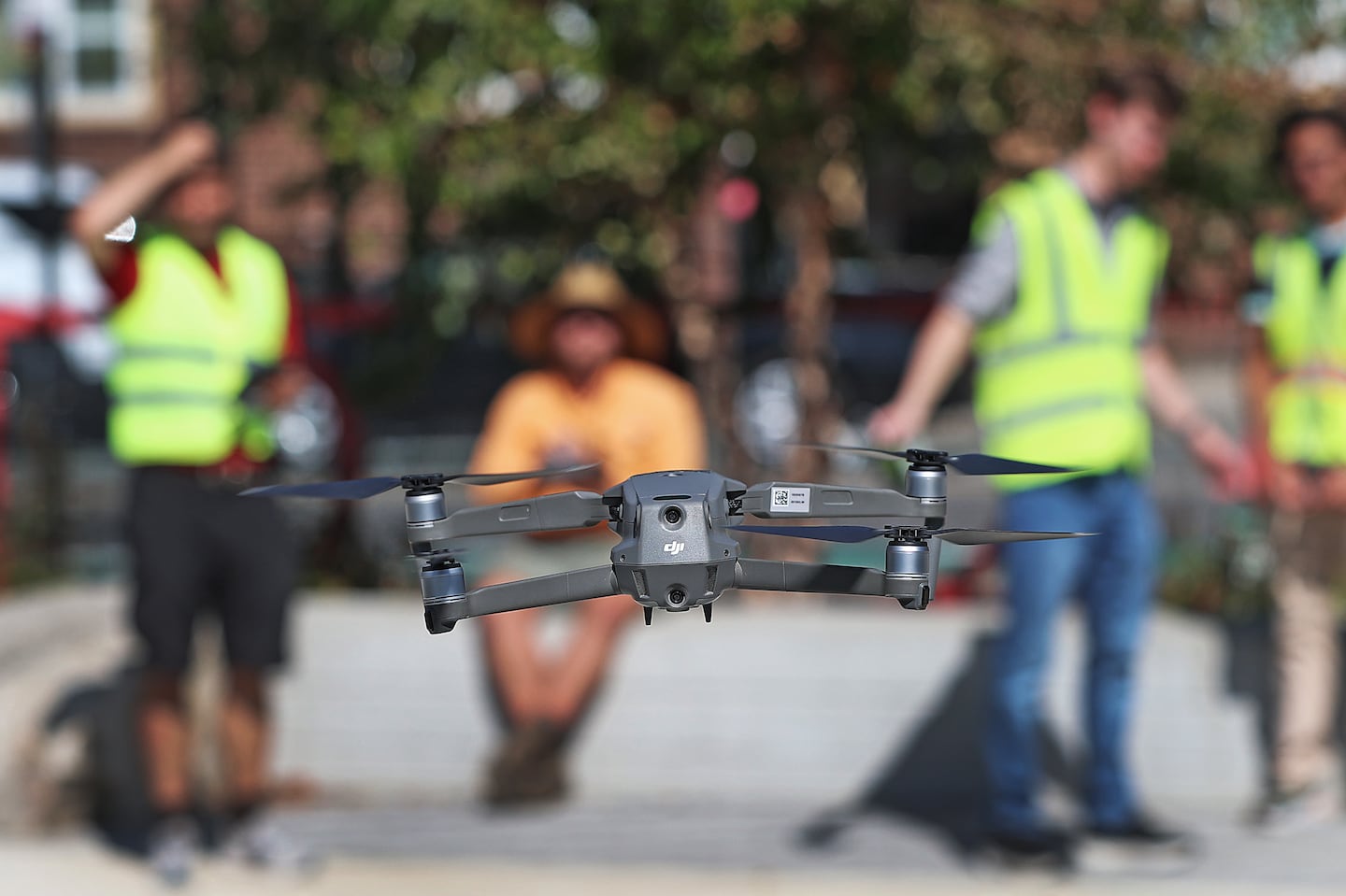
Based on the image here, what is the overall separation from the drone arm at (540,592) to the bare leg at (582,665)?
390cm

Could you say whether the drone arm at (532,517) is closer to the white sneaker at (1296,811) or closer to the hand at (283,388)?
the hand at (283,388)

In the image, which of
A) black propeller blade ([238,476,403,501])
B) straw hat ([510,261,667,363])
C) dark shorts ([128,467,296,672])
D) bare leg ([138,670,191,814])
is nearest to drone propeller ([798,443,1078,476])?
black propeller blade ([238,476,403,501])

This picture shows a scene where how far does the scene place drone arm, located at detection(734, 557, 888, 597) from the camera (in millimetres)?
867

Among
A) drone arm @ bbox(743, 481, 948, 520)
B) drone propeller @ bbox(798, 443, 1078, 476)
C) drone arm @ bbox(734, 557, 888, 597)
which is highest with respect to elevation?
drone propeller @ bbox(798, 443, 1078, 476)

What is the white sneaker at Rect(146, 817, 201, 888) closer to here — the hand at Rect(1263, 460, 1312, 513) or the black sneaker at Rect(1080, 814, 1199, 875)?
the black sneaker at Rect(1080, 814, 1199, 875)

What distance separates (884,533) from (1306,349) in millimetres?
3899

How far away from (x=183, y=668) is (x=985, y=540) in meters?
3.73

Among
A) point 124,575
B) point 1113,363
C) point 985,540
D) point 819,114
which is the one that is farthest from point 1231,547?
point 985,540

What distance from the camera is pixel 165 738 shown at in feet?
14.2

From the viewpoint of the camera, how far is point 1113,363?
3492mm

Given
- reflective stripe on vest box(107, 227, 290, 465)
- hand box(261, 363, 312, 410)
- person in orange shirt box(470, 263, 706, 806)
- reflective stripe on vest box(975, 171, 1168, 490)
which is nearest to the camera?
person in orange shirt box(470, 263, 706, 806)

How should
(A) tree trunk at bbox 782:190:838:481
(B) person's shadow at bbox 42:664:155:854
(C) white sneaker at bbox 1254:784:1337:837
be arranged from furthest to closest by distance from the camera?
1. (A) tree trunk at bbox 782:190:838:481
2. (B) person's shadow at bbox 42:664:155:854
3. (C) white sneaker at bbox 1254:784:1337:837

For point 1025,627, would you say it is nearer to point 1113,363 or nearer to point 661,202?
point 1113,363

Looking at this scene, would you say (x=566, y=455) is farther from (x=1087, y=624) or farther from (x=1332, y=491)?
(x=1332, y=491)
